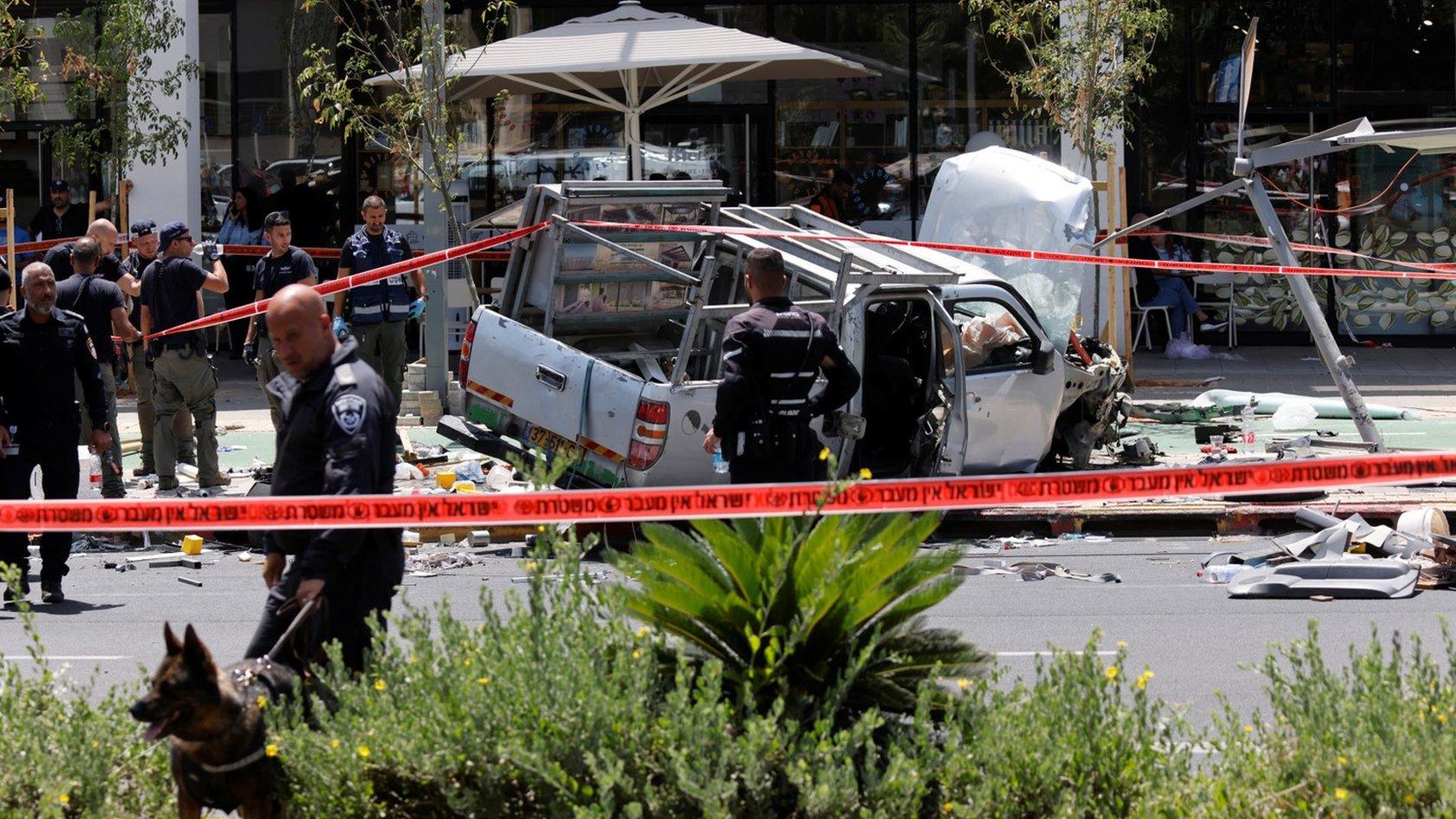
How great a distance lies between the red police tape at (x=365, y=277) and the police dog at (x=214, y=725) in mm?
6487

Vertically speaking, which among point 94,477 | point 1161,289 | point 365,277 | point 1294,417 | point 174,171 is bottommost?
Result: point 94,477

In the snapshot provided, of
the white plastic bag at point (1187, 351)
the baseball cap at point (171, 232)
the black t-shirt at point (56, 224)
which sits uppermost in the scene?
the black t-shirt at point (56, 224)

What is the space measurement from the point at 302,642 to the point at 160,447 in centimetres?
796

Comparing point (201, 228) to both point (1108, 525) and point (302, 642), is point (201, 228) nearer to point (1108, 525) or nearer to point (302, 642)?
point (1108, 525)

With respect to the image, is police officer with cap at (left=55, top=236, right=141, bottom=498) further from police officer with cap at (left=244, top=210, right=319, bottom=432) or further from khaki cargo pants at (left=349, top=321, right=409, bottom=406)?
khaki cargo pants at (left=349, top=321, right=409, bottom=406)

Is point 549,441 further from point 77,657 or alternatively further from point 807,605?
point 807,605

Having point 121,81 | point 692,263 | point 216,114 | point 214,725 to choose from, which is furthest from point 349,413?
point 216,114

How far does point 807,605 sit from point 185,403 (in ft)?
28.8

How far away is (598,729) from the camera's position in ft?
14.8

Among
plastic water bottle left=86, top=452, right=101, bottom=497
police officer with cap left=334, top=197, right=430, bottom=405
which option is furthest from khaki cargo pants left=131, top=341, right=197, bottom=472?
police officer with cap left=334, top=197, right=430, bottom=405

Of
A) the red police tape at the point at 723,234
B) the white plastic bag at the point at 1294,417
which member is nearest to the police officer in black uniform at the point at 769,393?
the red police tape at the point at 723,234

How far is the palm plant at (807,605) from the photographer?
4.83 metres

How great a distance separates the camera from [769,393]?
7.91 metres

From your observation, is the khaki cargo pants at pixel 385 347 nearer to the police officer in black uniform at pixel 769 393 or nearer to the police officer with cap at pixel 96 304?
the police officer with cap at pixel 96 304
